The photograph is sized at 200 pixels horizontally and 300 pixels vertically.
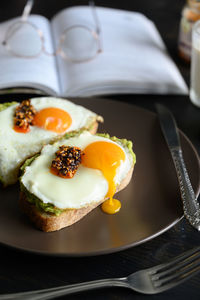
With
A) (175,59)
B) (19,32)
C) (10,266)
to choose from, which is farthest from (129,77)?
(10,266)

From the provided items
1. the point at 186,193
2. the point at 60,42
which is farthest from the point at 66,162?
the point at 60,42

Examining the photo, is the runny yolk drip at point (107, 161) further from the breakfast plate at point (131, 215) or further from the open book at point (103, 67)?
the open book at point (103, 67)

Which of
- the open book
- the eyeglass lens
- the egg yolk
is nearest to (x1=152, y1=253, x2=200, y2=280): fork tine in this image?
the egg yolk

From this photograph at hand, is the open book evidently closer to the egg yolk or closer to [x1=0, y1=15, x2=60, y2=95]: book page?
[x1=0, y1=15, x2=60, y2=95]: book page

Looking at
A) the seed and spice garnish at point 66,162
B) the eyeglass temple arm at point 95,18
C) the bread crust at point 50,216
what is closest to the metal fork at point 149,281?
the bread crust at point 50,216

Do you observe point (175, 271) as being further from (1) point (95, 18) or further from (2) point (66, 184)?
(1) point (95, 18)

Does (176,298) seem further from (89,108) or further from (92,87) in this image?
(92,87)
